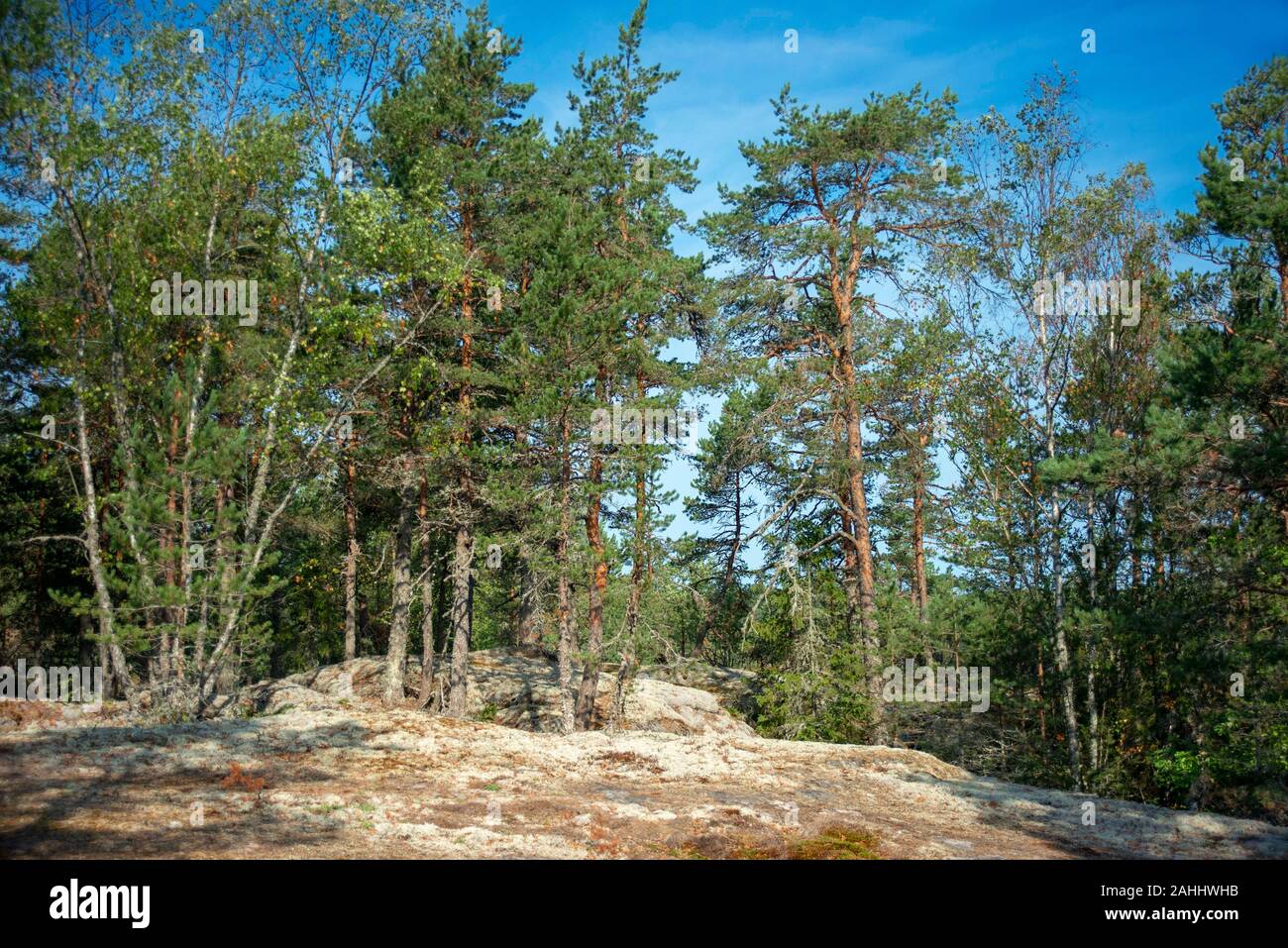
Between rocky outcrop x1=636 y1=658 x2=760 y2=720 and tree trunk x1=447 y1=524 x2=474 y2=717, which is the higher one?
tree trunk x1=447 y1=524 x2=474 y2=717

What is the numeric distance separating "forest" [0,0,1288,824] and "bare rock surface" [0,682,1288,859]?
13.7 ft

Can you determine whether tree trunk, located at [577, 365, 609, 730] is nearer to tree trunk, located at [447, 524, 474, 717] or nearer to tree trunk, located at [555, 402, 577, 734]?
tree trunk, located at [555, 402, 577, 734]

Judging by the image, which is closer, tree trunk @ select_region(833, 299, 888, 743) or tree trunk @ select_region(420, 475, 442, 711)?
tree trunk @ select_region(833, 299, 888, 743)

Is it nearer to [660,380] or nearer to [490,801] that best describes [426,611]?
[660,380]

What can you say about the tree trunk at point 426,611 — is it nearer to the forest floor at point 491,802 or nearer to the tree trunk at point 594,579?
the tree trunk at point 594,579

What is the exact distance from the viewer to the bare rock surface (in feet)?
24.6

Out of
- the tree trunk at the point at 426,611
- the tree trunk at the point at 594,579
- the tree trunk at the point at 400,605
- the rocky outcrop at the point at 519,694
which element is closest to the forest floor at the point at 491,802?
the tree trunk at the point at 594,579

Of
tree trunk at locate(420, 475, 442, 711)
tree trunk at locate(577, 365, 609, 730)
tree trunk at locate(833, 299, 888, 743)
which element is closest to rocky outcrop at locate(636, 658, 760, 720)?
tree trunk at locate(577, 365, 609, 730)

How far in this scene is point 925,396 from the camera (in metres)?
21.8

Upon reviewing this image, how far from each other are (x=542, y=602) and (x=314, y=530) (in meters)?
9.49

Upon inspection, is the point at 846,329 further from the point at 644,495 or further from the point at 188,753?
the point at 188,753

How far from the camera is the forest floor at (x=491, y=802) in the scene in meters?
7.48

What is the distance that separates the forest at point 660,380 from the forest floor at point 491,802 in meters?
4.04
